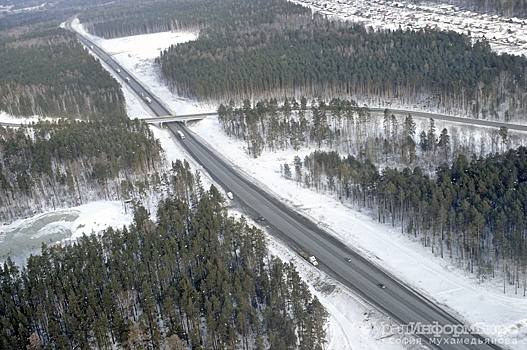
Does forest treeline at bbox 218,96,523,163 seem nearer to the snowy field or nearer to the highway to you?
the snowy field

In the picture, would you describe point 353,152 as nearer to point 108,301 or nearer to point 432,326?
point 432,326

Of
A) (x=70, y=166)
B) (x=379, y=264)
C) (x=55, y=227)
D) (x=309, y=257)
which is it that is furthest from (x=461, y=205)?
(x=70, y=166)

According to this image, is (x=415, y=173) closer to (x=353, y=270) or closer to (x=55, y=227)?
(x=353, y=270)

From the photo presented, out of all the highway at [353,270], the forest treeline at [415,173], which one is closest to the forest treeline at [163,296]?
the highway at [353,270]

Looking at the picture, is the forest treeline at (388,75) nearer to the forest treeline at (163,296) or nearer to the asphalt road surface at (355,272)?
the asphalt road surface at (355,272)

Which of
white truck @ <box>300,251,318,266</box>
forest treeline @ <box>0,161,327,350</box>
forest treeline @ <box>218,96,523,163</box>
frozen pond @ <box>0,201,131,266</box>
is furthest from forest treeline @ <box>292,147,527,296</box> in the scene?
frozen pond @ <box>0,201,131,266</box>

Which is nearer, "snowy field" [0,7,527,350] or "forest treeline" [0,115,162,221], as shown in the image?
"snowy field" [0,7,527,350]
